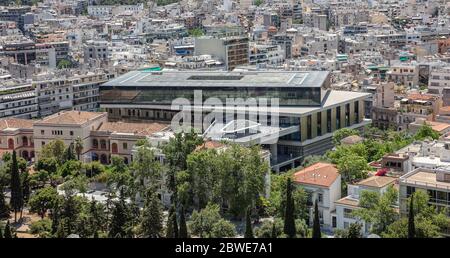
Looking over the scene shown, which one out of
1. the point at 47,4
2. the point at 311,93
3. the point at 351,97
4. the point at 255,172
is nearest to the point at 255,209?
the point at 255,172

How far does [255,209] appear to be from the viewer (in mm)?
14578

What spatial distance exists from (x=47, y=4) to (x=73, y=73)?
4076 cm

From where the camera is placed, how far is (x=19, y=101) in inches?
968

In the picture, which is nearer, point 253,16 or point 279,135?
point 279,135

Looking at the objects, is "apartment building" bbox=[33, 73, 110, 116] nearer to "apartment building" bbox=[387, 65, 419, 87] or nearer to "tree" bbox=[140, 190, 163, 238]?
"apartment building" bbox=[387, 65, 419, 87]

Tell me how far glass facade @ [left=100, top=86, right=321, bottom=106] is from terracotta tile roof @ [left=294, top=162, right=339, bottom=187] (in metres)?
5.62

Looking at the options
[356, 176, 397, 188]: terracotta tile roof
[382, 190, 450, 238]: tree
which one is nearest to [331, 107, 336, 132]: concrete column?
[356, 176, 397, 188]: terracotta tile roof

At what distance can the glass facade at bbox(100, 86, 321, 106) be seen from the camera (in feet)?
66.6

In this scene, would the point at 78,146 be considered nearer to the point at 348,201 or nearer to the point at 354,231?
the point at 348,201

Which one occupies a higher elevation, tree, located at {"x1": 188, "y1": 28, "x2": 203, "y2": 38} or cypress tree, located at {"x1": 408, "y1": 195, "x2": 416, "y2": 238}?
tree, located at {"x1": 188, "y1": 28, "x2": 203, "y2": 38}

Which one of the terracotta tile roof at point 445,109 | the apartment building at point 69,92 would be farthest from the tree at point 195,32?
the terracotta tile roof at point 445,109

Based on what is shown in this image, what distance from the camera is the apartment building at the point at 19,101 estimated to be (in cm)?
2405

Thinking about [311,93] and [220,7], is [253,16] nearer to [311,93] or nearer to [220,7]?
[220,7]

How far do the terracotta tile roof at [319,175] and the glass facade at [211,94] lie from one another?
562 cm
